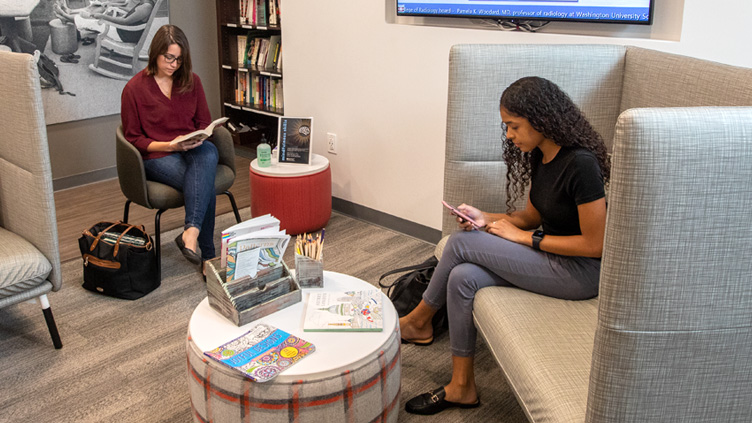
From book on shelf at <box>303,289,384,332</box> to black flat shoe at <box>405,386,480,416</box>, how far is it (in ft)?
1.33

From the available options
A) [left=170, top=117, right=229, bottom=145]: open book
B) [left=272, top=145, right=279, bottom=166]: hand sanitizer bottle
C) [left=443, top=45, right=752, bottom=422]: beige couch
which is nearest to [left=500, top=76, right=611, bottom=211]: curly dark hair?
[left=443, top=45, right=752, bottom=422]: beige couch

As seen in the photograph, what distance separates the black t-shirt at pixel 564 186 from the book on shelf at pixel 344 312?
0.63m

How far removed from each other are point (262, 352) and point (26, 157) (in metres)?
1.38

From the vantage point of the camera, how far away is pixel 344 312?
2105 mm

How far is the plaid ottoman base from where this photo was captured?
1775 millimetres

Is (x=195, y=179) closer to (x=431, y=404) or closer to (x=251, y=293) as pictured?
(x=251, y=293)

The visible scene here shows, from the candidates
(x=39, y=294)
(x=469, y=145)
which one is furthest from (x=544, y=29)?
(x=39, y=294)

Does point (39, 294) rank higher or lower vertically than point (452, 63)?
lower

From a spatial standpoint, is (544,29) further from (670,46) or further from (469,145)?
(469,145)

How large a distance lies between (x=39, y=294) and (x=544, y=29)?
244 centimetres

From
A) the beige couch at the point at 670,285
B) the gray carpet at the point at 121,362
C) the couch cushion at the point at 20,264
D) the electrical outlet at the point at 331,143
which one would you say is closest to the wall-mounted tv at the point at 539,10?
the electrical outlet at the point at 331,143

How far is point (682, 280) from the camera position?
127 centimetres

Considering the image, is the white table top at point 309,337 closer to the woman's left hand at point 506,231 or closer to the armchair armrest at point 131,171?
the woman's left hand at point 506,231

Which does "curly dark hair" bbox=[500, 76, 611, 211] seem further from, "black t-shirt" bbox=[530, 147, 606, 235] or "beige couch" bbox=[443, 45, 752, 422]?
"beige couch" bbox=[443, 45, 752, 422]
